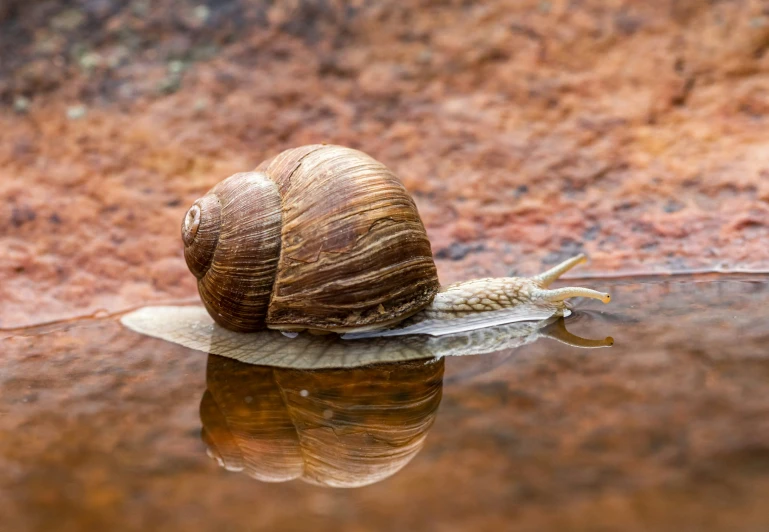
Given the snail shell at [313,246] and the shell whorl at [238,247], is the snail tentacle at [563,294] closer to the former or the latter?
the snail shell at [313,246]

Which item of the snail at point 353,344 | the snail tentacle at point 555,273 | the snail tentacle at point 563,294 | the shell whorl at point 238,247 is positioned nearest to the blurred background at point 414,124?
the snail tentacle at point 555,273

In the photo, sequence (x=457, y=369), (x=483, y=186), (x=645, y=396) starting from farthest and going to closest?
(x=483, y=186)
(x=457, y=369)
(x=645, y=396)

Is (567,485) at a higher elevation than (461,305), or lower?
higher

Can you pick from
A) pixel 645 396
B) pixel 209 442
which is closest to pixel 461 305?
pixel 645 396

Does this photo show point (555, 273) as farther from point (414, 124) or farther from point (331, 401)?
point (414, 124)

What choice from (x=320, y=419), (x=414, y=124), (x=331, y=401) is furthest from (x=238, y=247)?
(x=414, y=124)

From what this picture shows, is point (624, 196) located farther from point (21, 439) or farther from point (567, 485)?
point (21, 439)

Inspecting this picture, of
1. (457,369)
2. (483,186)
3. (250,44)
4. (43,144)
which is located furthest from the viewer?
(250,44)
